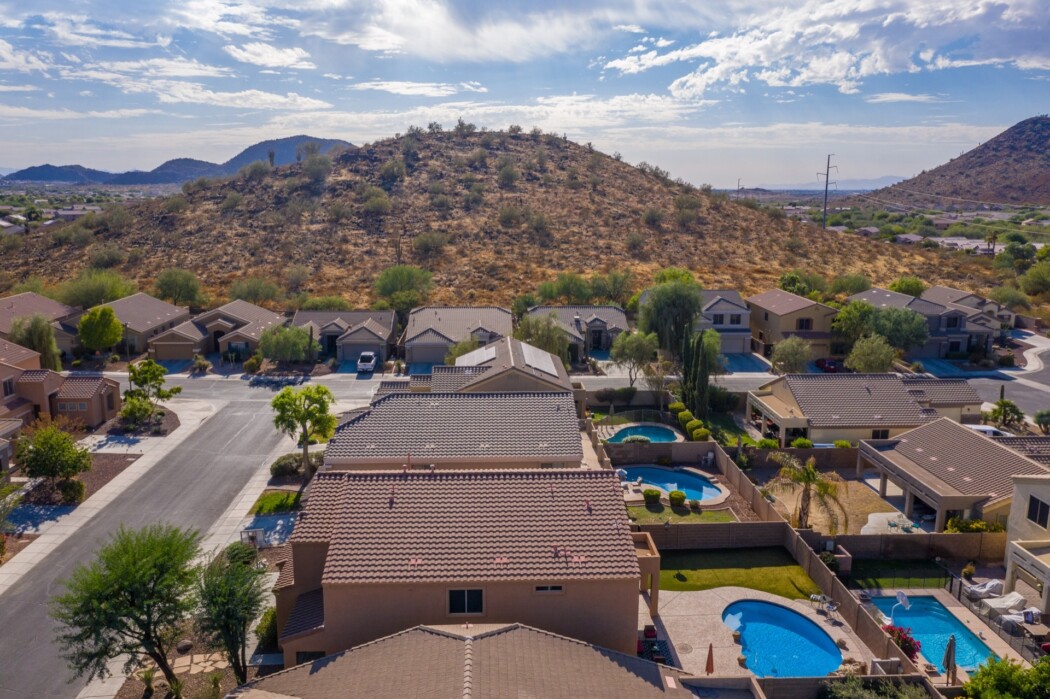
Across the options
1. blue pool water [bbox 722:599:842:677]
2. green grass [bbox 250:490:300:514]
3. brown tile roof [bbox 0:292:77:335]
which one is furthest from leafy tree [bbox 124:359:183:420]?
Result: blue pool water [bbox 722:599:842:677]

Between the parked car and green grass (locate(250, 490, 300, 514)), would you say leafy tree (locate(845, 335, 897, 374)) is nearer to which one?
the parked car

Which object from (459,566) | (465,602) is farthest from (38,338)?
(465,602)

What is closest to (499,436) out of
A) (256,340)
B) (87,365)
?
(256,340)

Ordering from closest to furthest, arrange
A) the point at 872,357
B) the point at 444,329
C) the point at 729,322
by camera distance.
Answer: the point at 872,357 → the point at 444,329 → the point at 729,322

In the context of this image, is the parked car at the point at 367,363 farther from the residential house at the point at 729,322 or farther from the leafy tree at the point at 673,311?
the residential house at the point at 729,322

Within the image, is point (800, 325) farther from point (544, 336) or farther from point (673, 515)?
point (673, 515)

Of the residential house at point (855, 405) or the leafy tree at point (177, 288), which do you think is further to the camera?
the leafy tree at point (177, 288)

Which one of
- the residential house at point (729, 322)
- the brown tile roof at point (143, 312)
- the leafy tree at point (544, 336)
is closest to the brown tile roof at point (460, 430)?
the leafy tree at point (544, 336)
